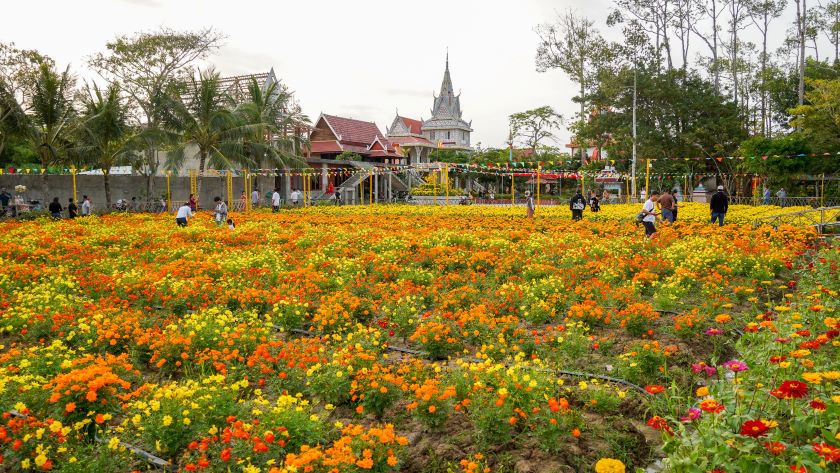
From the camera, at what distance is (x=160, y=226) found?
18344 mm

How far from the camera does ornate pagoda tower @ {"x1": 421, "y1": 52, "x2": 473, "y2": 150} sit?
7744 centimetres

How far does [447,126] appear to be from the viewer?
77.4 m

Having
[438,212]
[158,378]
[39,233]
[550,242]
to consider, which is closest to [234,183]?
[438,212]

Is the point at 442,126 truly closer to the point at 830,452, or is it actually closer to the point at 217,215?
the point at 217,215

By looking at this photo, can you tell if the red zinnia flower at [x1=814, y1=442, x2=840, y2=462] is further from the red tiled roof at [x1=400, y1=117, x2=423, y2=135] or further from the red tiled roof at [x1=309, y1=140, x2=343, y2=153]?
the red tiled roof at [x1=400, y1=117, x2=423, y2=135]

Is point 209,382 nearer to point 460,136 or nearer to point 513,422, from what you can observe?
point 513,422

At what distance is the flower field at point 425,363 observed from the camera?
13.4ft

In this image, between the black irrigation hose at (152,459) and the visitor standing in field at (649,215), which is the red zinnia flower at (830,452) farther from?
the visitor standing in field at (649,215)

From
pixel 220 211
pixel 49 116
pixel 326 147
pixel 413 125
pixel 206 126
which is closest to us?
pixel 220 211

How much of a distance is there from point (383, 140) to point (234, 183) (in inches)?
827

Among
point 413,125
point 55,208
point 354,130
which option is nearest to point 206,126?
point 55,208

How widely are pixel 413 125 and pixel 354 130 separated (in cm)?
2173

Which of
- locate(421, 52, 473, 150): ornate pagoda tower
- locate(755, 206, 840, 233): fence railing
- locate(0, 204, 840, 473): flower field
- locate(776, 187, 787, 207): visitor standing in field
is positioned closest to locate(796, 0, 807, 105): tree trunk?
locate(776, 187, 787, 207): visitor standing in field

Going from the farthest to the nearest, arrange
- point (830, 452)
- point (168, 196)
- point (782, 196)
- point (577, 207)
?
1. point (168, 196)
2. point (782, 196)
3. point (577, 207)
4. point (830, 452)
